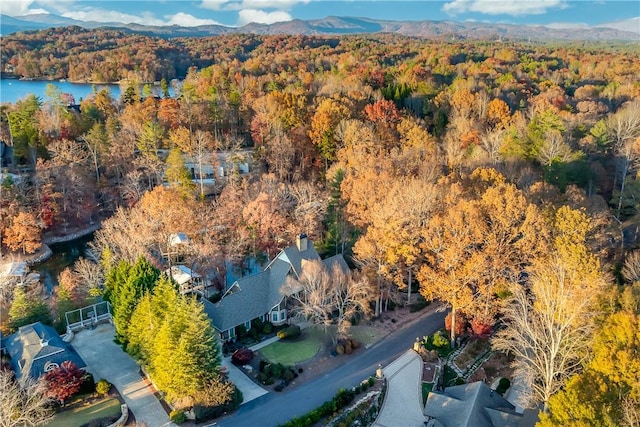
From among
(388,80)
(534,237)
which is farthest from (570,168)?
(388,80)

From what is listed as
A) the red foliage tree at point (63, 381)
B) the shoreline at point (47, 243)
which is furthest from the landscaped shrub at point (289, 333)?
the shoreline at point (47, 243)

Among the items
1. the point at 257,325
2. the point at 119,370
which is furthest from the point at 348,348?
the point at 119,370

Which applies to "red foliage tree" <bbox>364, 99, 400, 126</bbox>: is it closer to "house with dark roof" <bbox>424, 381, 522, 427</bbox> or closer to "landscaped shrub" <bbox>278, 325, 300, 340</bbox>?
"landscaped shrub" <bbox>278, 325, 300, 340</bbox>

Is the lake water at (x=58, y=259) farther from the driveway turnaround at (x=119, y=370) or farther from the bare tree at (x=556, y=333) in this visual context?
the bare tree at (x=556, y=333)

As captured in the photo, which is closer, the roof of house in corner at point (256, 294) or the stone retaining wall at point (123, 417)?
the stone retaining wall at point (123, 417)

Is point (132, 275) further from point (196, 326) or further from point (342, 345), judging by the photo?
point (342, 345)

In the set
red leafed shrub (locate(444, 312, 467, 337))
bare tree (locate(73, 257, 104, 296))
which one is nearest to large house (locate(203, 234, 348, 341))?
red leafed shrub (locate(444, 312, 467, 337))
